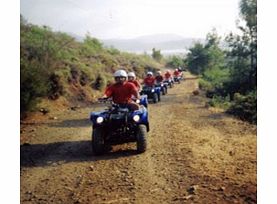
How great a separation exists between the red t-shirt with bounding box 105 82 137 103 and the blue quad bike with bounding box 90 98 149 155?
341 millimetres

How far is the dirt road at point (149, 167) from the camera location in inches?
142

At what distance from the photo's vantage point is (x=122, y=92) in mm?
5336

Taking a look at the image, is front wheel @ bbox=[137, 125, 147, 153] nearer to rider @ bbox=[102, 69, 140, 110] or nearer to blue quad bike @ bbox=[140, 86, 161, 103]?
rider @ bbox=[102, 69, 140, 110]

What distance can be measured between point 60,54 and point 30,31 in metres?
3.84

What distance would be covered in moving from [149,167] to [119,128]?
31.9 inches

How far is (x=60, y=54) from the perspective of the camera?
35.5 feet

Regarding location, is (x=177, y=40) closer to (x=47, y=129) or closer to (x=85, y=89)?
(x=47, y=129)

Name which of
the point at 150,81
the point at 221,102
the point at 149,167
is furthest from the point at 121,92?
the point at 150,81

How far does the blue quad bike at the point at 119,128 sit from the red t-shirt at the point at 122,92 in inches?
13.4

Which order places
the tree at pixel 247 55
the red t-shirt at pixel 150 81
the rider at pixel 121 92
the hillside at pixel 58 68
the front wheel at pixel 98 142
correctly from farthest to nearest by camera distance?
the red t-shirt at pixel 150 81 < the hillside at pixel 58 68 < the tree at pixel 247 55 < the rider at pixel 121 92 < the front wheel at pixel 98 142

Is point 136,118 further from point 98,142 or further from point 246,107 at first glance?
point 246,107

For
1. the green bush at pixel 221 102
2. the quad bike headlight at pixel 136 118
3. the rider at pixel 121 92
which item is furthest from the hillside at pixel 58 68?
the green bush at pixel 221 102

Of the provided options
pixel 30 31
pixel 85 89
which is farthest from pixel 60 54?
pixel 30 31

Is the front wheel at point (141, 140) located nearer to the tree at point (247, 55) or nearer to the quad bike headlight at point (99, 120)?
the quad bike headlight at point (99, 120)
